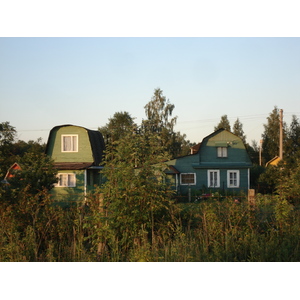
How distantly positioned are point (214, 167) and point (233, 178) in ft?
4.64

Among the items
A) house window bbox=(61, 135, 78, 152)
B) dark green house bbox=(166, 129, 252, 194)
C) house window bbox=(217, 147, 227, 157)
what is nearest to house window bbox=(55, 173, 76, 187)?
house window bbox=(61, 135, 78, 152)

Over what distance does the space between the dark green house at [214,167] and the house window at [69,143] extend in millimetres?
5942

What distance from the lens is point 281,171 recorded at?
647 inches

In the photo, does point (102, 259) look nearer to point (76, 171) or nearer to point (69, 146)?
point (76, 171)

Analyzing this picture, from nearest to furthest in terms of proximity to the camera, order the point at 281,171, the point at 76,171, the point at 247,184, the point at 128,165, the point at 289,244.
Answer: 1. the point at 289,244
2. the point at 128,165
3. the point at 281,171
4. the point at 76,171
5. the point at 247,184

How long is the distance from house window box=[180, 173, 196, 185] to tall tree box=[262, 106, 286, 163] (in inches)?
596

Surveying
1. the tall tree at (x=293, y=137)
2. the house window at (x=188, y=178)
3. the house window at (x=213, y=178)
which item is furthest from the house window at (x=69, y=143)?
the tall tree at (x=293, y=137)

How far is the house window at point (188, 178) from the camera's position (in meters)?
22.4

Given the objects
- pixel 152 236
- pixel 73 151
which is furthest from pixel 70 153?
pixel 152 236

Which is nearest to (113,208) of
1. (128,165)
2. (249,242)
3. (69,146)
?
(128,165)

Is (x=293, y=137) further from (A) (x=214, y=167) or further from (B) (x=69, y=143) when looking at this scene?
(B) (x=69, y=143)

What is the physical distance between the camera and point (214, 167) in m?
22.5

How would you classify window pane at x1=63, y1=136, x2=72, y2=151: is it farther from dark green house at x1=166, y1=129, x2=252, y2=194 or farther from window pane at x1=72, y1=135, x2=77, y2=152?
dark green house at x1=166, y1=129, x2=252, y2=194

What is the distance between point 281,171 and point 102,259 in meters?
13.0
